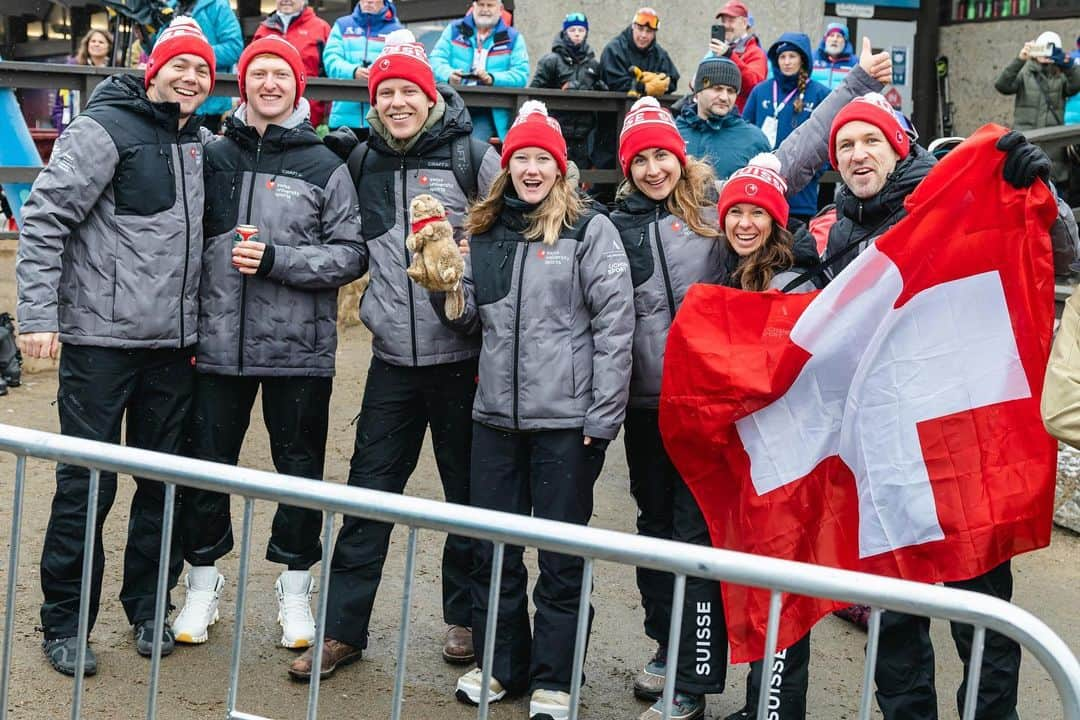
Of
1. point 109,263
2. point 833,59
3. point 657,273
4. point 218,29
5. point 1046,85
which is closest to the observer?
point 657,273

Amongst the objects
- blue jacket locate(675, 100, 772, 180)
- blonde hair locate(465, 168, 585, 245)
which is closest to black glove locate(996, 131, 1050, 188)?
blonde hair locate(465, 168, 585, 245)

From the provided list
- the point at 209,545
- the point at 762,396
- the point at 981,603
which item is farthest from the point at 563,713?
the point at 981,603

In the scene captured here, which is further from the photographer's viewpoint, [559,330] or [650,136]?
[650,136]

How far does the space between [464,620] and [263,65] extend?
226cm

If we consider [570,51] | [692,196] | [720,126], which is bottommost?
[692,196]

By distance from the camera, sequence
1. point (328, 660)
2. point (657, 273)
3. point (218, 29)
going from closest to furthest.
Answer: point (657, 273) → point (328, 660) → point (218, 29)

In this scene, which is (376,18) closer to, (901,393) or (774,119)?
(774,119)

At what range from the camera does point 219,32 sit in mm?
9695

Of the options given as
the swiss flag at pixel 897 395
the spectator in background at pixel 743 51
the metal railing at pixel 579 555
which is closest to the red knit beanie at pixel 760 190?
the swiss flag at pixel 897 395

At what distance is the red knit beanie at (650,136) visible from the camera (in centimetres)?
470

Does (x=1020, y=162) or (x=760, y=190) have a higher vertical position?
(x=1020, y=162)

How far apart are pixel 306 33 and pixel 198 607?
6.46 meters

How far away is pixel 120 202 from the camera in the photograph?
4824mm

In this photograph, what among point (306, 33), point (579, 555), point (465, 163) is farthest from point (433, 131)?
point (306, 33)
